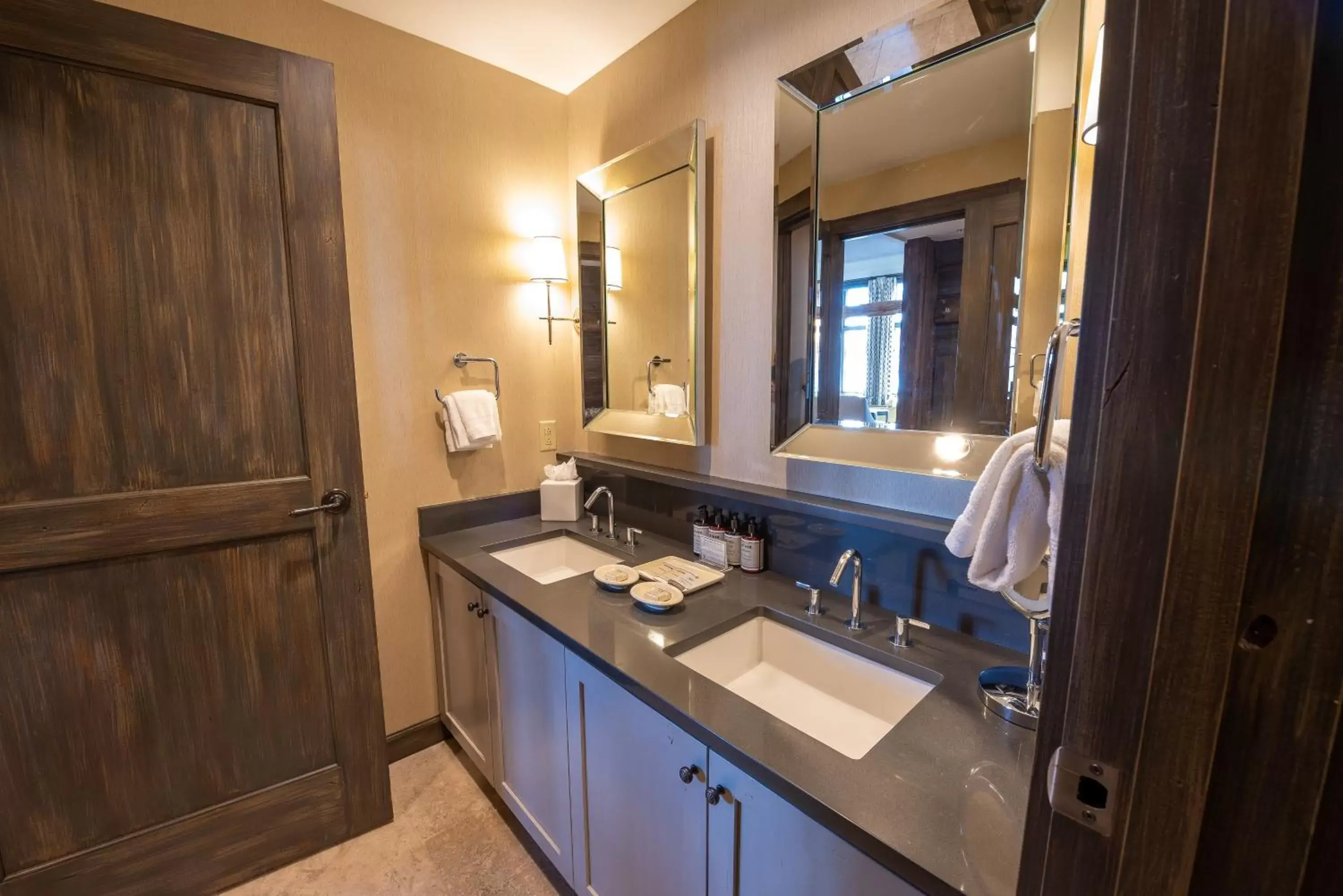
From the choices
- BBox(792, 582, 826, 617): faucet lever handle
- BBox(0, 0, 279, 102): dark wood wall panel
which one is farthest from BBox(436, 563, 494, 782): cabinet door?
BBox(0, 0, 279, 102): dark wood wall panel

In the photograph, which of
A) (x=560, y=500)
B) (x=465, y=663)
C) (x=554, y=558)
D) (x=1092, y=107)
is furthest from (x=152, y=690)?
(x=1092, y=107)

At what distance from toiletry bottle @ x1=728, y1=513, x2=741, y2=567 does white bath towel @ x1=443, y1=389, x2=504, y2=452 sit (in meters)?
0.93

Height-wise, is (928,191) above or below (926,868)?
above

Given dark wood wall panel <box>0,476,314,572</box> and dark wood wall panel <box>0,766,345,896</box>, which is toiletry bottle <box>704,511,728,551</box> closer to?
dark wood wall panel <box>0,476,314,572</box>

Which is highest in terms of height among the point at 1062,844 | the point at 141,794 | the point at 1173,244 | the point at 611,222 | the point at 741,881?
the point at 611,222

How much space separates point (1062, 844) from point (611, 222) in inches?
75.0

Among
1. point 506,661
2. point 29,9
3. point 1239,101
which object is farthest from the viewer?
point 506,661

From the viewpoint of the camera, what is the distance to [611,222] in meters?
1.88

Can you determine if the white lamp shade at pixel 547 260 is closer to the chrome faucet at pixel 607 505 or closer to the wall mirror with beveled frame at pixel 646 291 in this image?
the wall mirror with beveled frame at pixel 646 291

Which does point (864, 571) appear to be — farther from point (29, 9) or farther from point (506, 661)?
point (29, 9)

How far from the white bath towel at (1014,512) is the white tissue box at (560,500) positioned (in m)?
Answer: 1.43

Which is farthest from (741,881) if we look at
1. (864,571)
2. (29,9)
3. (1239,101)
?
(29,9)

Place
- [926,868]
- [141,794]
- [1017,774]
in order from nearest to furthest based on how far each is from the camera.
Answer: [926,868], [1017,774], [141,794]

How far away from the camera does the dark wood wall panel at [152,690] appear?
4.01 feet
